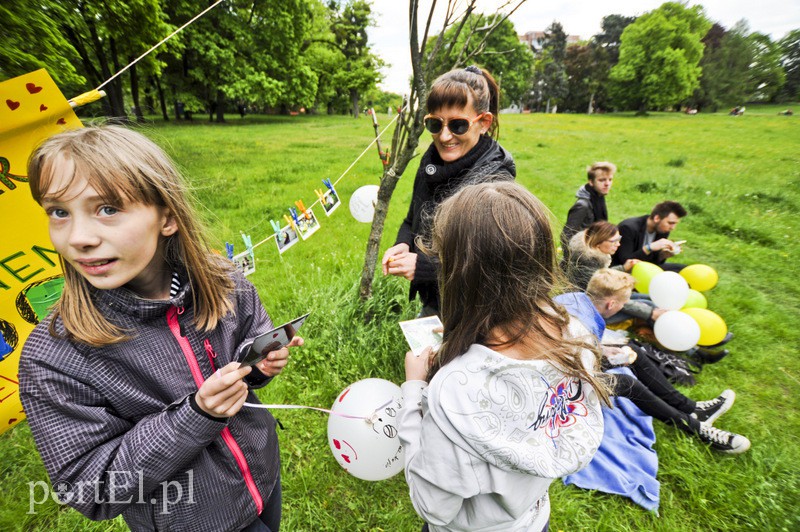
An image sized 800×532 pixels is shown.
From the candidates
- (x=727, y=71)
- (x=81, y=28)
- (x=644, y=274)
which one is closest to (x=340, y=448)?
(x=644, y=274)

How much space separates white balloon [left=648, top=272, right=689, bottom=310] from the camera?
3.59 metres

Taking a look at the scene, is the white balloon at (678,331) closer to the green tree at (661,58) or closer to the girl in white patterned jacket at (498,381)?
the girl in white patterned jacket at (498,381)

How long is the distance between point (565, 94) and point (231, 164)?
158 ft

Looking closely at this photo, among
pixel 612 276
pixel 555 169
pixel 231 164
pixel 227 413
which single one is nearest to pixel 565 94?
pixel 555 169

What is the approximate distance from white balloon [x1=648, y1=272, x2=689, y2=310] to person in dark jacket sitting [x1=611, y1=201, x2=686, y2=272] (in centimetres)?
92

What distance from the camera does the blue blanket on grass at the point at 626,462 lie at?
2.33m

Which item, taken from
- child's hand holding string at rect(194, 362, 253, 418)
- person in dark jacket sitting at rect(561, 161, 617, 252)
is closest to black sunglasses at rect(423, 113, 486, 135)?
child's hand holding string at rect(194, 362, 253, 418)

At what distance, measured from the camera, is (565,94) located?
45.6m

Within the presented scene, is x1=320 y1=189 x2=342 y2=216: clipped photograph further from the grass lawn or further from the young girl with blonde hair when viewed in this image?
the young girl with blonde hair

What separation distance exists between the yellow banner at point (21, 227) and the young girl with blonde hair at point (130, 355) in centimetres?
104

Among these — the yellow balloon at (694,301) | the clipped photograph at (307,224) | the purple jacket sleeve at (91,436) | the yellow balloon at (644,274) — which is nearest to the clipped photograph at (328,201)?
the clipped photograph at (307,224)

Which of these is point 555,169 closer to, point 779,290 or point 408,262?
point 779,290

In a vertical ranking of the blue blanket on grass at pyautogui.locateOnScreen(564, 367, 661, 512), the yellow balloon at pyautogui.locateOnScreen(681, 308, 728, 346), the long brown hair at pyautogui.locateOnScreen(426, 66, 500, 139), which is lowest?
the blue blanket on grass at pyautogui.locateOnScreen(564, 367, 661, 512)

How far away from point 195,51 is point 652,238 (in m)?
21.6
